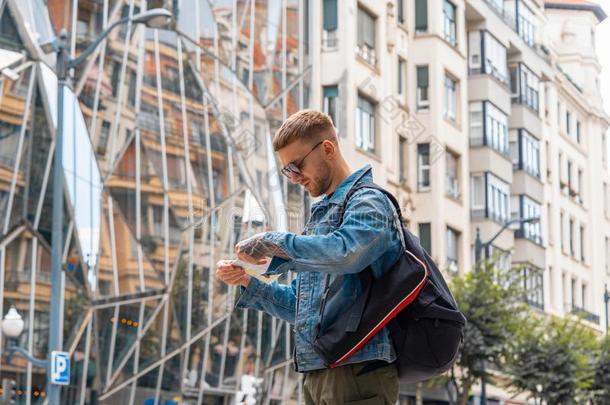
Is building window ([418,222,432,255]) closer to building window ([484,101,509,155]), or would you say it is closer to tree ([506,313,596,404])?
tree ([506,313,596,404])

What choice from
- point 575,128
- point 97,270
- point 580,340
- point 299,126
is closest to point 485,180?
point 580,340

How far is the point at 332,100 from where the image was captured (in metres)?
40.0

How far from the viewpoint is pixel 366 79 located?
41.0 m

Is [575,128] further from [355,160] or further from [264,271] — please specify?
[264,271]

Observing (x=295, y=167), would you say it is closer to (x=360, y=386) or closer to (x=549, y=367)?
(x=360, y=386)

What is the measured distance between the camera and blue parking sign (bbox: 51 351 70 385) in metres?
22.1

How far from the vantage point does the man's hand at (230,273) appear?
15.1ft

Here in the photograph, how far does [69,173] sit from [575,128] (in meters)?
42.0

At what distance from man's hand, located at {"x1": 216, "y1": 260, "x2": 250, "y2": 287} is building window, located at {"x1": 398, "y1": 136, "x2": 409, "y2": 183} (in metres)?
40.1

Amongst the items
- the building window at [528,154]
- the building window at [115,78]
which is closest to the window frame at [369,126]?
the building window at [115,78]

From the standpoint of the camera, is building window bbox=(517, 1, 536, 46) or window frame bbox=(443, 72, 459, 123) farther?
building window bbox=(517, 1, 536, 46)

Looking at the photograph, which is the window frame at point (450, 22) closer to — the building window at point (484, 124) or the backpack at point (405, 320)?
the building window at point (484, 124)

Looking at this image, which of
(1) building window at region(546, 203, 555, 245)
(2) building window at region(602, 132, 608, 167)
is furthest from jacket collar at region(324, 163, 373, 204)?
(2) building window at region(602, 132, 608, 167)

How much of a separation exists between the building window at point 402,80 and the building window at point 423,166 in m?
1.76
